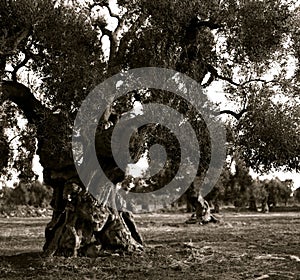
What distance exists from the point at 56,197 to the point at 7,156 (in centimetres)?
283

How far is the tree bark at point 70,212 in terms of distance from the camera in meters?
17.7

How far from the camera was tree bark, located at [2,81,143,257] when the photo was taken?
1773 centimetres

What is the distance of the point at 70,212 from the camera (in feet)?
59.7

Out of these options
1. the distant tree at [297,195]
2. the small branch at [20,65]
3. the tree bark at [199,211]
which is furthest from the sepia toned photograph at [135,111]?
the distant tree at [297,195]

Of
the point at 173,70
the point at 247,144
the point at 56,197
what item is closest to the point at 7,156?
the point at 56,197

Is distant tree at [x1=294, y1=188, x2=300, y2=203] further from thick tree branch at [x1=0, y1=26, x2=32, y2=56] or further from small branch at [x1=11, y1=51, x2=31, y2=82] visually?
thick tree branch at [x1=0, y1=26, x2=32, y2=56]

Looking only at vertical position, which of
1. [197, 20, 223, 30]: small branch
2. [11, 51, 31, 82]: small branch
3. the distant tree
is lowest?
the distant tree

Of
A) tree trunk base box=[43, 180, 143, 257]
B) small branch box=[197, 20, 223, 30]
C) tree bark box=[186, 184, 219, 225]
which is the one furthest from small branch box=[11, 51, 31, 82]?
tree bark box=[186, 184, 219, 225]

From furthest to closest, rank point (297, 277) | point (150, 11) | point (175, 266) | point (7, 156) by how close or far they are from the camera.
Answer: point (7, 156) → point (150, 11) → point (175, 266) → point (297, 277)

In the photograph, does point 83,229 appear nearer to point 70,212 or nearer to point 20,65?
point 70,212

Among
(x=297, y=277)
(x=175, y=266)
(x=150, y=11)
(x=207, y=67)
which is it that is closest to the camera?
(x=297, y=277)

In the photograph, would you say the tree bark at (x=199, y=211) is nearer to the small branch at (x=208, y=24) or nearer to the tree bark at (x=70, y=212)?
the tree bark at (x=70, y=212)

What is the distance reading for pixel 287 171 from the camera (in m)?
19.0

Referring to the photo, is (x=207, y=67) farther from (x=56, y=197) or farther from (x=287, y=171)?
(x=56, y=197)
